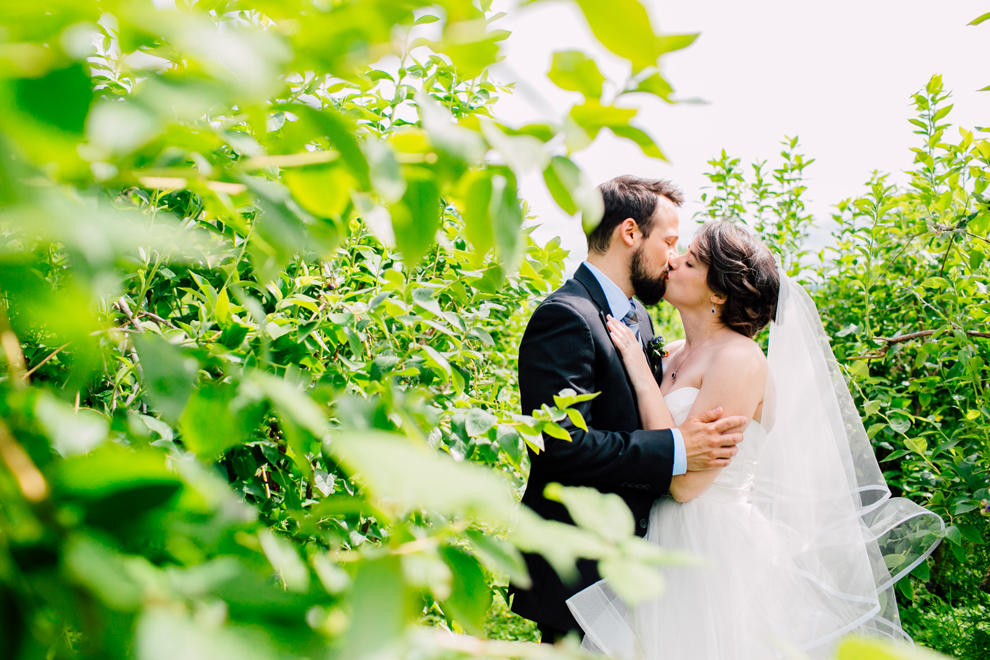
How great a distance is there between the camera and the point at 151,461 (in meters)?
0.34

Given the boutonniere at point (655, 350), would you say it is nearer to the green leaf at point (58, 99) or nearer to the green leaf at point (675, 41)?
the green leaf at point (675, 41)

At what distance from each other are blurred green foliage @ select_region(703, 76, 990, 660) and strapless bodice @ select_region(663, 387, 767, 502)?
0.48m

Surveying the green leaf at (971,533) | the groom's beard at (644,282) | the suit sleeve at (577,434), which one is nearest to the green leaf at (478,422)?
the suit sleeve at (577,434)

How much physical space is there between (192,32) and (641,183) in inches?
119

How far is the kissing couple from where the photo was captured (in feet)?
7.61

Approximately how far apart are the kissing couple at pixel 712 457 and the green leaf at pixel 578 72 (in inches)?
74.2

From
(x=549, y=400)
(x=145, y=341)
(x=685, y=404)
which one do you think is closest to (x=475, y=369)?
(x=549, y=400)

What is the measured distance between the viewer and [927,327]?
3.49m

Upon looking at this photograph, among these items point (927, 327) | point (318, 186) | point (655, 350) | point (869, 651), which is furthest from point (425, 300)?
point (927, 327)

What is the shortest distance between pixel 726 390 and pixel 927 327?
1743 millimetres

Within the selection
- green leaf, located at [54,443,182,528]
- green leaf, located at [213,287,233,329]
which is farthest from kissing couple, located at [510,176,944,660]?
green leaf, located at [54,443,182,528]

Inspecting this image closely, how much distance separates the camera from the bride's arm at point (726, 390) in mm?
2547

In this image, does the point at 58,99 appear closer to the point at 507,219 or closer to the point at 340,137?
the point at 340,137

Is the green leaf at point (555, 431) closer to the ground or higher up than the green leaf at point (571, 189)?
closer to the ground
